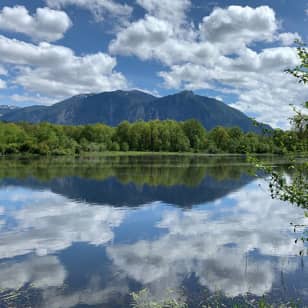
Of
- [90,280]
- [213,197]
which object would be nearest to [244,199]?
[213,197]

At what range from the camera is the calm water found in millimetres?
12367

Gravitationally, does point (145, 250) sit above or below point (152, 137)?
below

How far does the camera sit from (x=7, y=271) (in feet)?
47.4

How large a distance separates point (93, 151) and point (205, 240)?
144 m

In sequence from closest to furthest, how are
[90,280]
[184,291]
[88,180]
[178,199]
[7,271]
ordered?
[184,291], [90,280], [7,271], [178,199], [88,180]

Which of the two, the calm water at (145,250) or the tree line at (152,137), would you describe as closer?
the calm water at (145,250)

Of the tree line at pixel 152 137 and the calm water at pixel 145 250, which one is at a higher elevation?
the tree line at pixel 152 137

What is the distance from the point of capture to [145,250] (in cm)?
1781

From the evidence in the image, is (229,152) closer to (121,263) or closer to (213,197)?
(213,197)

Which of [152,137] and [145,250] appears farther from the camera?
[152,137]

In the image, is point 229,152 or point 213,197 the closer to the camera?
point 213,197

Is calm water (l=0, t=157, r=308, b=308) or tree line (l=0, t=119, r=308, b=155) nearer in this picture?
calm water (l=0, t=157, r=308, b=308)

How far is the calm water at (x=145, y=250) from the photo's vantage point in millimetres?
12367

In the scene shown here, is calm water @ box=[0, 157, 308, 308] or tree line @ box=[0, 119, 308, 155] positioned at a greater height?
tree line @ box=[0, 119, 308, 155]
